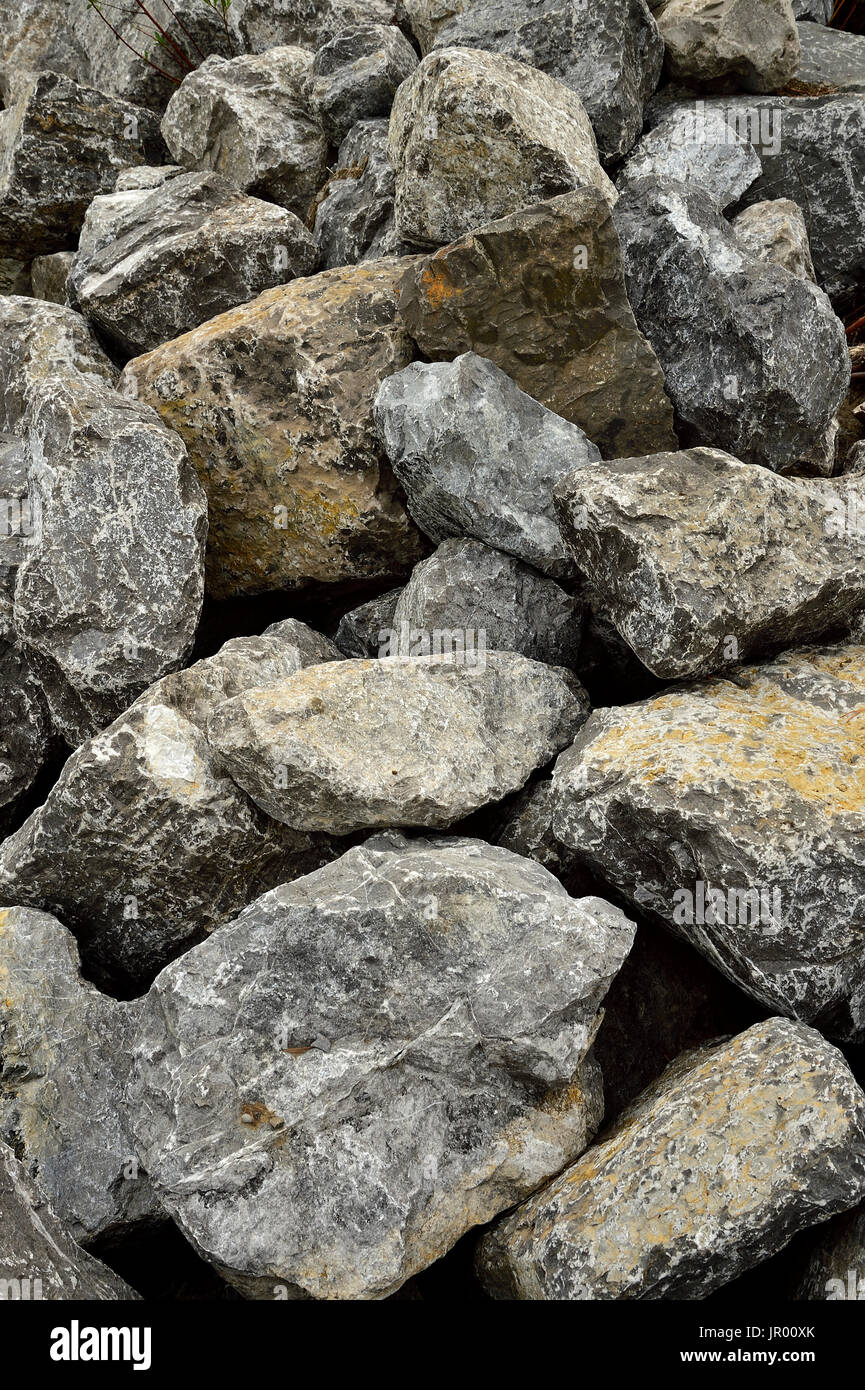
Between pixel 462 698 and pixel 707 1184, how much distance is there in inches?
67.2

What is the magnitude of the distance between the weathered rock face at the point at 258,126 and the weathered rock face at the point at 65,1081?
414cm

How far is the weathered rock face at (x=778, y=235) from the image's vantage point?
5.06 m

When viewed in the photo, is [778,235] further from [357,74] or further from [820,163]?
[357,74]

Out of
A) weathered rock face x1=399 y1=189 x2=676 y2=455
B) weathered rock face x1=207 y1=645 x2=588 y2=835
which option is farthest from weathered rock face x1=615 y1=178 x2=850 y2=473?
weathered rock face x1=207 y1=645 x2=588 y2=835

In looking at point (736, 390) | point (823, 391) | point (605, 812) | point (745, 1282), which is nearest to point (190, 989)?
point (605, 812)

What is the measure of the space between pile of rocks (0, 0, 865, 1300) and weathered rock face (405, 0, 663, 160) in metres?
0.02

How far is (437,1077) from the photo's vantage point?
3230 mm

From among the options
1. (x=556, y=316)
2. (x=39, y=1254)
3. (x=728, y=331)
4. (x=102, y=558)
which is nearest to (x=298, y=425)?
(x=102, y=558)

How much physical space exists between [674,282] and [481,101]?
41.6 inches

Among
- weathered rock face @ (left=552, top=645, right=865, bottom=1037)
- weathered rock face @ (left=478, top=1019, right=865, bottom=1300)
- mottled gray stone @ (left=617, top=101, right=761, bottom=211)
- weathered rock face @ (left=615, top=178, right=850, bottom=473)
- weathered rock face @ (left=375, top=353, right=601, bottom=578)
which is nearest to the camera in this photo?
weathered rock face @ (left=478, top=1019, right=865, bottom=1300)

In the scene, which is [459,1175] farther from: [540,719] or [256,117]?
[256,117]

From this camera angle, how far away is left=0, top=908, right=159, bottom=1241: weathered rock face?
3.50 meters

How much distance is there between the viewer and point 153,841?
151 inches

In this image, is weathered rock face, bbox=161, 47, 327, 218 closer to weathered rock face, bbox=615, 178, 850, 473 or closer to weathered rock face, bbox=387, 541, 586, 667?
weathered rock face, bbox=615, 178, 850, 473
